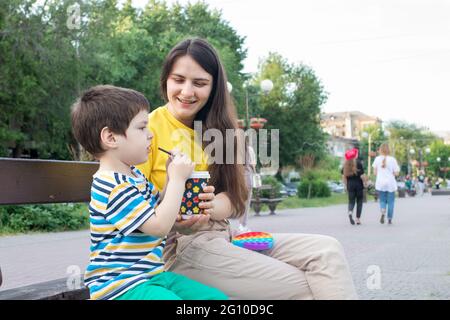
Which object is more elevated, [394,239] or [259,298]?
[259,298]

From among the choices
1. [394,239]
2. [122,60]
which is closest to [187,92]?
[394,239]

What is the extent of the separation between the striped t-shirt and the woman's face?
60cm

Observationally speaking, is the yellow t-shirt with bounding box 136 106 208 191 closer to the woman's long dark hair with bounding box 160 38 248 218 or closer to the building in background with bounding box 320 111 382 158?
the woman's long dark hair with bounding box 160 38 248 218

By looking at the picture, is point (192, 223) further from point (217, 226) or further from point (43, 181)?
point (43, 181)

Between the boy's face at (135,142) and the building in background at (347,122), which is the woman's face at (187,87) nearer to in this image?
the boy's face at (135,142)

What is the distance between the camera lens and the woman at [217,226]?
1896 millimetres

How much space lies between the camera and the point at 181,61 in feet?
7.71

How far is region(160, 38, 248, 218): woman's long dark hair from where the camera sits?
2.32 metres

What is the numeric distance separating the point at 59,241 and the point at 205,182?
7609mm

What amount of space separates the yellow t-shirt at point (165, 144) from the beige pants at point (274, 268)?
317mm

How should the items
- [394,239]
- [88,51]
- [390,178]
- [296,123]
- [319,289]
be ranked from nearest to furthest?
[319,289], [394,239], [390,178], [88,51], [296,123]

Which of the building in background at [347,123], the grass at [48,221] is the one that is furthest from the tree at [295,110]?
the building in background at [347,123]
